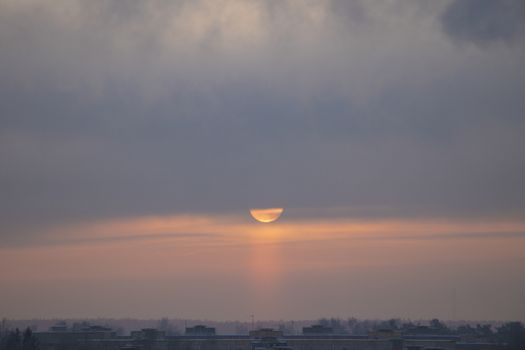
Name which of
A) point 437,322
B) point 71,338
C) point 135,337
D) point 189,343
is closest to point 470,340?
point 437,322

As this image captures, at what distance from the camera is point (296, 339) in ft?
374

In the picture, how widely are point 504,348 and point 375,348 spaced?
16.6 meters

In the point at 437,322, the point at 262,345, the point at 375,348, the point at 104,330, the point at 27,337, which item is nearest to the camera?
the point at 27,337

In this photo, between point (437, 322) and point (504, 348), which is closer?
point (504, 348)

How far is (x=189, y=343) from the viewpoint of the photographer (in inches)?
4444

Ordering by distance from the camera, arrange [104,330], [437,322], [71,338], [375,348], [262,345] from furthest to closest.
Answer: [437,322]
[104,330]
[71,338]
[375,348]
[262,345]

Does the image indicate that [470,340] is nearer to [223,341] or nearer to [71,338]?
[223,341]

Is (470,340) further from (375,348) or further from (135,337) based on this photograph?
(135,337)

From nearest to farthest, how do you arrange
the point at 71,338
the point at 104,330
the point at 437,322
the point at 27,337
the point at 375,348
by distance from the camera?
the point at 27,337 < the point at 375,348 < the point at 71,338 < the point at 104,330 < the point at 437,322

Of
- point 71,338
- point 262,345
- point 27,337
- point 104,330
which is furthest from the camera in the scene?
point 104,330

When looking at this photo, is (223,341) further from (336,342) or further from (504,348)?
(504,348)

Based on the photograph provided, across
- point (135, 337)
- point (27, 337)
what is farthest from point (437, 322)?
point (27, 337)

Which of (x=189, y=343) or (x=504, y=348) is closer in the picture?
(x=504, y=348)

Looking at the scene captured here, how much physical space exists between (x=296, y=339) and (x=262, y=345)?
19985 mm
